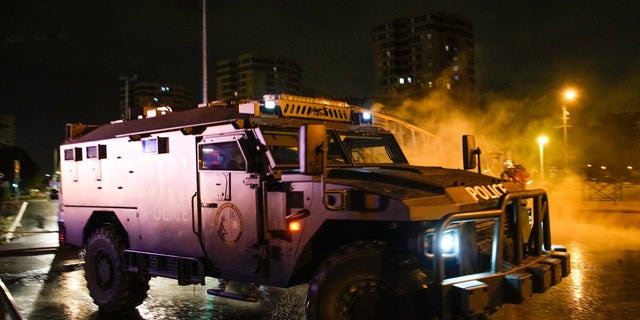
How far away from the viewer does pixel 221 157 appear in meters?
5.45

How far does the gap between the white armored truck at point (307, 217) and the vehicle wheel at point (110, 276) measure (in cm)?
2

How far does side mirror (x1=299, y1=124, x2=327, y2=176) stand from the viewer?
13.9 feet

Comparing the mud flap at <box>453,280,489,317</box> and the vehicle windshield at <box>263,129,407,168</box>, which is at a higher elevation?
the vehicle windshield at <box>263,129,407,168</box>

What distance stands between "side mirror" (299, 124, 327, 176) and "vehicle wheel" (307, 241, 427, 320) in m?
0.75

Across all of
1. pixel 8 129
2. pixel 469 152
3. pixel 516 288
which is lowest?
pixel 516 288

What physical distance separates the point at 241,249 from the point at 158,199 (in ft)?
5.02

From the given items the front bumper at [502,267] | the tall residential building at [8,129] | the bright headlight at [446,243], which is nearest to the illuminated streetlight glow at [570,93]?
the front bumper at [502,267]

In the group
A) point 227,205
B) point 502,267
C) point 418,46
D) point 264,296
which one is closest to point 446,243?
point 502,267

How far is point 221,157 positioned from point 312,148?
151cm

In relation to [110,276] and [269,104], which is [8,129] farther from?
[269,104]

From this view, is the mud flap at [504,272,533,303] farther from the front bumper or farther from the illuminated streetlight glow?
the illuminated streetlight glow

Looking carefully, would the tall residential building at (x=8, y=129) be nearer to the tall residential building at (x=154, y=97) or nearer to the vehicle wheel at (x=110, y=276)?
the tall residential building at (x=154, y=97)

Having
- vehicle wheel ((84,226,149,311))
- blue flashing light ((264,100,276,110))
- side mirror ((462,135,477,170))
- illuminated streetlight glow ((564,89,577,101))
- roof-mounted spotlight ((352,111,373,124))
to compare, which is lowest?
vehicle wheel ((84,226,149,311))

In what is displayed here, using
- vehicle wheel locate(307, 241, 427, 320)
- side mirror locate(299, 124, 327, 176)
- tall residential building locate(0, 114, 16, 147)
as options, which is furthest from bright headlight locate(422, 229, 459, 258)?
tall residential building locate(0, 114, 16, 147)
